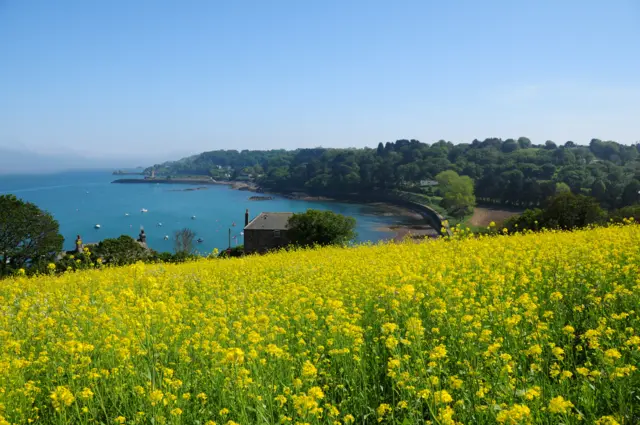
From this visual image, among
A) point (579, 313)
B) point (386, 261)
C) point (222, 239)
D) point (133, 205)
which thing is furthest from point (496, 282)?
point (133, 205)

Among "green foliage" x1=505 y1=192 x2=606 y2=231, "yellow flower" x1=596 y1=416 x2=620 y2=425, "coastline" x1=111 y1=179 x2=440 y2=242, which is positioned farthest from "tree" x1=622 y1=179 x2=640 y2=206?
"yellow flower" x1=596 y1=416 x2=620 y2=425

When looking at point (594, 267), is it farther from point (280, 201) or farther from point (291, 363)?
point (280, 201)

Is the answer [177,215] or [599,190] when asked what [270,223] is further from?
[177,215]

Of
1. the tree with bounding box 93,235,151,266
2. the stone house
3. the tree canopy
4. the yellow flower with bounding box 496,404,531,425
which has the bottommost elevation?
the stone house

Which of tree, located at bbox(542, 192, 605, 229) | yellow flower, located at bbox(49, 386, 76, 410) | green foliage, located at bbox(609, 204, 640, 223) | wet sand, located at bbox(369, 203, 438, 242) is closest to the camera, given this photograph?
yellow flower, located at bbox(49, 386, 76, 410)

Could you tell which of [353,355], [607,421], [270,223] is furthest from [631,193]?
[607,421]

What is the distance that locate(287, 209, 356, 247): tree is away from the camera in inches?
1873

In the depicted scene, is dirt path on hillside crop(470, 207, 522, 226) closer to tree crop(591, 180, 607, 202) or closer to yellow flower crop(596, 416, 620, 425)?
tree crop(591, 180, 607, 202)

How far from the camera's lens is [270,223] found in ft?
182

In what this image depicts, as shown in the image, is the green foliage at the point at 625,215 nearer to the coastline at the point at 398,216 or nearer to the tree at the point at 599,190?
the coastline at the point at 398,216

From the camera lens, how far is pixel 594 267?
273 inches

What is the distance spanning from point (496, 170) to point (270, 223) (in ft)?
273

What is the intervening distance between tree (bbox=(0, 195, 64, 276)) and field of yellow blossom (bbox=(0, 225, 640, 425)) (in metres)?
30.8

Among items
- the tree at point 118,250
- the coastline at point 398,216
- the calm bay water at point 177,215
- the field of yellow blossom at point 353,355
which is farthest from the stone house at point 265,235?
the field of yellow blossom at point 353,355
